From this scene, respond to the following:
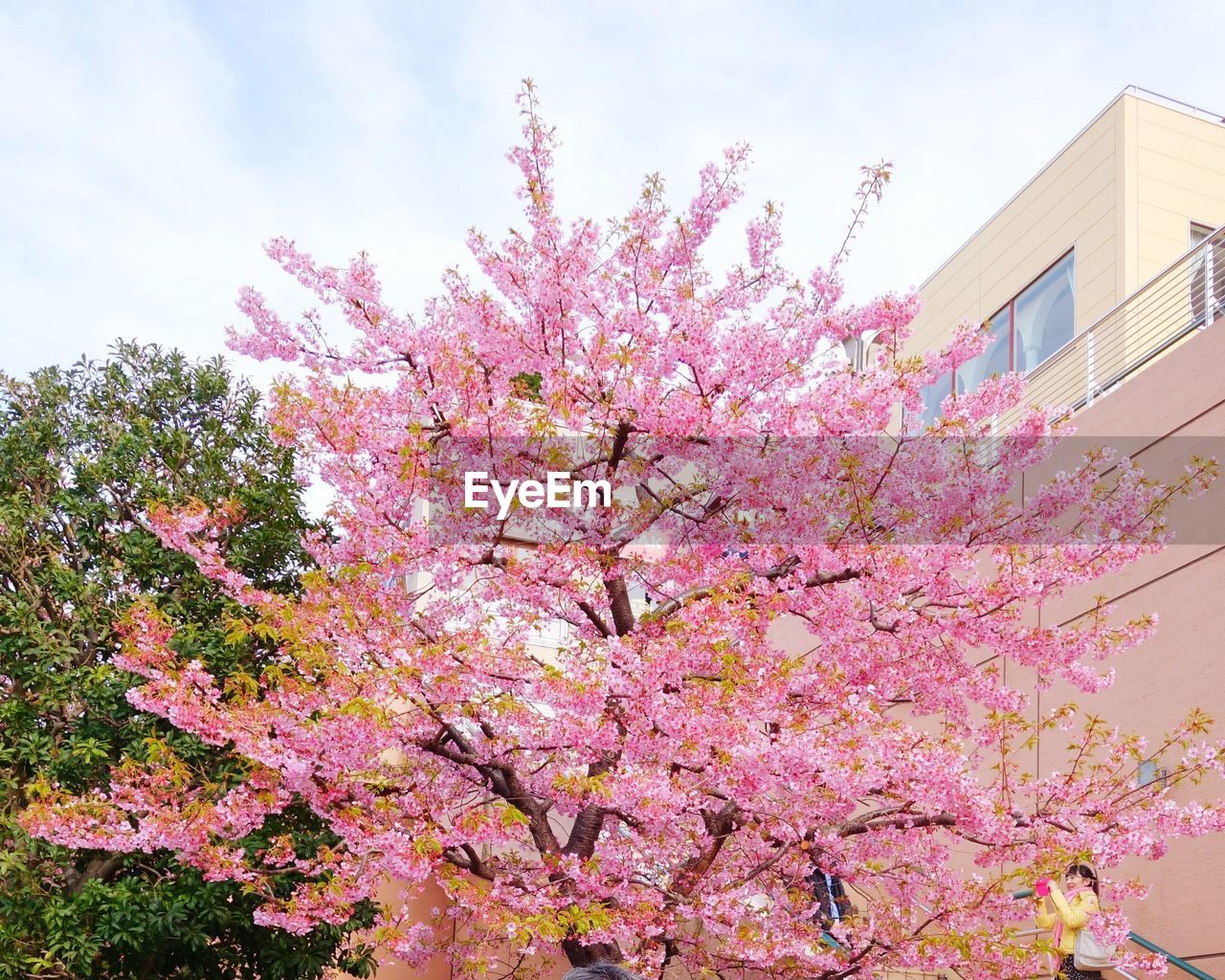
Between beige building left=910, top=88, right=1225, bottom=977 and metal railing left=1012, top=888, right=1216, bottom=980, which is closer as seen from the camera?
metal railing left=1012, top=888, right=1216, bottom=980

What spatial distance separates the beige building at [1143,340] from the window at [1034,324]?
2 centimetres

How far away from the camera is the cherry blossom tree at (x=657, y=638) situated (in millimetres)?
6680

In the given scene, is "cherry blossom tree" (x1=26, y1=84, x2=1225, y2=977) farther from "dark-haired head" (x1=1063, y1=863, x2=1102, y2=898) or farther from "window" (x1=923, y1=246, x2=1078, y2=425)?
"window" (x1=923, y1=246, x2=1078, y2=425)

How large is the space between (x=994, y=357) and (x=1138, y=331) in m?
4.42

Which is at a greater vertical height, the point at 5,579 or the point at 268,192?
the point at 268,192

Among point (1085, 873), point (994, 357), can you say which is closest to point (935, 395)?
point (994, 357)

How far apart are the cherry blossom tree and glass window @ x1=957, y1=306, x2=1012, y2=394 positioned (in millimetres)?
7145

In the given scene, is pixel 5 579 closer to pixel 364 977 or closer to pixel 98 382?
pixel 98 382

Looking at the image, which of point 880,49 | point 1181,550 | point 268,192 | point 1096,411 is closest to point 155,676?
point 268,192

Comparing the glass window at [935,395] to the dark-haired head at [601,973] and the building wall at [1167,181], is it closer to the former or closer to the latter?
the building wall at [1167,181]

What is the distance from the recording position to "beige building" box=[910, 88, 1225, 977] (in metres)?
8.22

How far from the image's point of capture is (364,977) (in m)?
9.27

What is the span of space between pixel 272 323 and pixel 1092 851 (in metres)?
6.03

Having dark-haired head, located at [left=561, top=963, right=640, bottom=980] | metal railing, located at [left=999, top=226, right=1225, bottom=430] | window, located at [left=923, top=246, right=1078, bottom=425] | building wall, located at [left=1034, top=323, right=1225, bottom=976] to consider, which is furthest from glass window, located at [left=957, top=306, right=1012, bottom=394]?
dark-haired head, located at [left=561, top=963, right=640, bottom=980]
